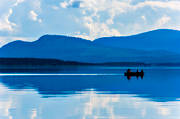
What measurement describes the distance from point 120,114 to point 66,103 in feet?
22.3

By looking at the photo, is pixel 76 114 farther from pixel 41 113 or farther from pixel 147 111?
pixel 147 111

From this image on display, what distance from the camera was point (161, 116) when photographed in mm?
23766

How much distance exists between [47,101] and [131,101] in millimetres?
6416

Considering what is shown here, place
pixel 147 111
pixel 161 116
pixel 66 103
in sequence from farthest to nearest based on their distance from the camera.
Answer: pixel 66 103
pixel 147 111
pixel 161 116

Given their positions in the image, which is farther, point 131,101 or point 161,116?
point 131,101

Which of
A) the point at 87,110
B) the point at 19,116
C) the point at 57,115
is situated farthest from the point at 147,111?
the point at 19,116

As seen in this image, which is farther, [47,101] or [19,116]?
[47,101]

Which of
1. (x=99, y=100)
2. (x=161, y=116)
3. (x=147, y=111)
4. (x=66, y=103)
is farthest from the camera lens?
(x=99, y=100)

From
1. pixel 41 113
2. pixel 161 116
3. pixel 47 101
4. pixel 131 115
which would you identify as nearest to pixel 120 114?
pixel 131 115

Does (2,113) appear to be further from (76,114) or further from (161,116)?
(161,116)

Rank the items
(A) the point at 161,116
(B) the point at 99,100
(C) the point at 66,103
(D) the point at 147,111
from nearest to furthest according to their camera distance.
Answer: (A) the point at 161,116
(D) the point at 147,111
(C) the point at 66,103
(B) the point at 99,100

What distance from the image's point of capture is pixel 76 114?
24.6 m

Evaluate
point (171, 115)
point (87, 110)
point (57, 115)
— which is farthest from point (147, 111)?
point (57, 115)

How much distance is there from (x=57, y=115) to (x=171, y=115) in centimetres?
663
